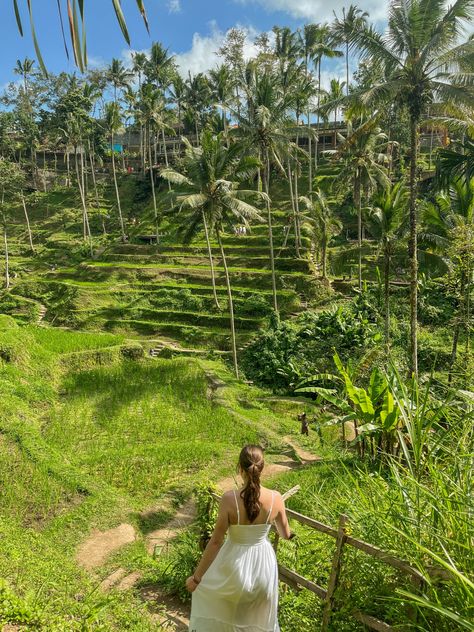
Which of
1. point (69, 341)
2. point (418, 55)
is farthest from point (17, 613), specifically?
point (69, 341)

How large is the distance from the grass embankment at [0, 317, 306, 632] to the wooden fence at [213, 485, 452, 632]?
1.51m

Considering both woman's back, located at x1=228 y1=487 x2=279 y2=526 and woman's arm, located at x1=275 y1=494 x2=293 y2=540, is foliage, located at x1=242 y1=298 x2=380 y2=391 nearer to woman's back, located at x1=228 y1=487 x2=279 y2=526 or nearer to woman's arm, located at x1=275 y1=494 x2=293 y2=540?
woman's arm, located at x1=275 y1=494 x2=293 y2=540

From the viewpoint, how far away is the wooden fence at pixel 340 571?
2.53 m

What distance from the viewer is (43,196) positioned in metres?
45.8

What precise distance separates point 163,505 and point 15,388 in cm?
675

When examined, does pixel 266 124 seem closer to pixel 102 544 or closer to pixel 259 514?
pixel 102 544

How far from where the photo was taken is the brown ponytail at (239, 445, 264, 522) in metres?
2.78

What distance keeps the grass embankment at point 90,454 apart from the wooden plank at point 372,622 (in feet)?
6.18

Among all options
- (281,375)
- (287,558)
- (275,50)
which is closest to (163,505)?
(287,558)

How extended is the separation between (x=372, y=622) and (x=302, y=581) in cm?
75

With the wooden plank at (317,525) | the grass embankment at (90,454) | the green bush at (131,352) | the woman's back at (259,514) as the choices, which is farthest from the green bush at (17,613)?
the green bush at (131,352)

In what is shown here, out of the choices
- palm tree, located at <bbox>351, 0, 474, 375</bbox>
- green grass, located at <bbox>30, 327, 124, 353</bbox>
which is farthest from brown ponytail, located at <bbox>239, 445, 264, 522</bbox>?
green grass, located at <bbox>30, 327, 124, 353</bbox>

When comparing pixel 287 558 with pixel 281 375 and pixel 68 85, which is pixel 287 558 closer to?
pixel 281 375

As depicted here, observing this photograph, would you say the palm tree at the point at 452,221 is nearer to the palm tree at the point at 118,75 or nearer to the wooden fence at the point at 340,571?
the wooden fence at the point at 340,571
